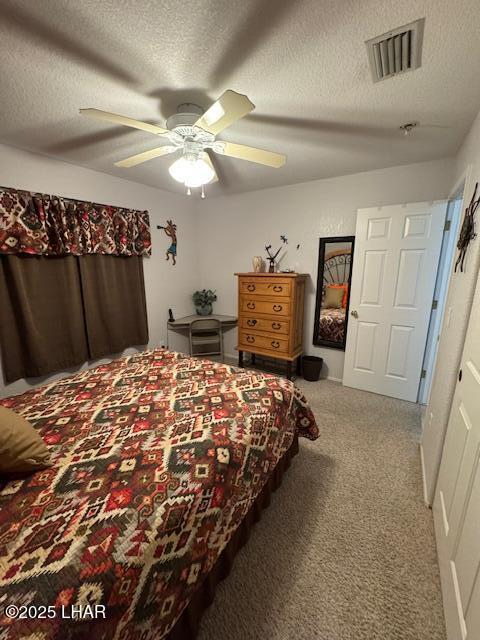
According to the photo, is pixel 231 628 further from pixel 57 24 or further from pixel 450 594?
pixel 57 24

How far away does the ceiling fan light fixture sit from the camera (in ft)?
5.55

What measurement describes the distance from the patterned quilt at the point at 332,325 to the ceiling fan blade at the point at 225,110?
2408 mm

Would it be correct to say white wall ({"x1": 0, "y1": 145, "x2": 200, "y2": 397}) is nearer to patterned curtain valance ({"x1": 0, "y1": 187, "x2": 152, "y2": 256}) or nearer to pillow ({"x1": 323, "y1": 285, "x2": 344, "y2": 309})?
patterned curtain valance ({"x1": 0, "y1": 187, "x2": 152, "y2": 256})

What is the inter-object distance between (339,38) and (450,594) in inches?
94.8

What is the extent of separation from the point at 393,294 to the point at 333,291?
66cm

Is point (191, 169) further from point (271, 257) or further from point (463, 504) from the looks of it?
point (463, 504)

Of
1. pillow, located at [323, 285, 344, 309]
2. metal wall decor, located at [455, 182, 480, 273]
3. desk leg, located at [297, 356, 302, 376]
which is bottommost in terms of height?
desk leg, located at [297, 356, 302, 376]

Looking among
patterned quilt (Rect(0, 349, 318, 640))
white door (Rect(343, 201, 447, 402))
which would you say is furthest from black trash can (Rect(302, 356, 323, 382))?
patterned quilt (Rect(0, 349, 318, 640))

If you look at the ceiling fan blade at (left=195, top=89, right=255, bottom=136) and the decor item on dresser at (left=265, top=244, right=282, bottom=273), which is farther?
the decor item on dresser at (left=265, top=244, right=282, bottom=273)

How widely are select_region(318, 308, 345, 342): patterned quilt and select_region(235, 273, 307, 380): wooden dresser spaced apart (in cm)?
27

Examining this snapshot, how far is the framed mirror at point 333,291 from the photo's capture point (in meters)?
3.05

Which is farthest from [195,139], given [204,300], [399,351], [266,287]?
[399,351]

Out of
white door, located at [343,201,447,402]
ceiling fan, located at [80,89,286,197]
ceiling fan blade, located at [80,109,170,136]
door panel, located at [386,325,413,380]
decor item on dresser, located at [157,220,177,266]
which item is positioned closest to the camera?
ceiling fan blade, located at [80,109,170,136]

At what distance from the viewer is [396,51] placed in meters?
1.20
